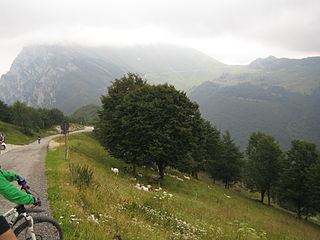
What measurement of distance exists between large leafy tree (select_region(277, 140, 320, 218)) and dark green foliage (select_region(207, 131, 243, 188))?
40.5 ft

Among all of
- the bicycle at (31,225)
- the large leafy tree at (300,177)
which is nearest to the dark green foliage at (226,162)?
the large leafy tree at (300,177)

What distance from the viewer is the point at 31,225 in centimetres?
557

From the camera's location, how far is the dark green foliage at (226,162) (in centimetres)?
4972

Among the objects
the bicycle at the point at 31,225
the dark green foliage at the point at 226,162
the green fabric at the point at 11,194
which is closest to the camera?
the green fabric at the point at 11,194

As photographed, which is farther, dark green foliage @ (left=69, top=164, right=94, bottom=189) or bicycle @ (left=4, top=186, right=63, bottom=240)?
dark green foliage @ (left=69, top=164, right=94, bottom=189)

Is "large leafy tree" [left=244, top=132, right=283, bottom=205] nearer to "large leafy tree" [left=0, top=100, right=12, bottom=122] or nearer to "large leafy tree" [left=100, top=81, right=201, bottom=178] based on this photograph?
"large leafy tree" [left=100, top=81, right=201, bottom=178]

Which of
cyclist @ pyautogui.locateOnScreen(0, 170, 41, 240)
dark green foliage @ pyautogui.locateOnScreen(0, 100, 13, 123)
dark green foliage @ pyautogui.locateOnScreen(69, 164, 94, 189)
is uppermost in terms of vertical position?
cyclist @ pyautogui.locateOnScreen(0, 170, 41, 240)

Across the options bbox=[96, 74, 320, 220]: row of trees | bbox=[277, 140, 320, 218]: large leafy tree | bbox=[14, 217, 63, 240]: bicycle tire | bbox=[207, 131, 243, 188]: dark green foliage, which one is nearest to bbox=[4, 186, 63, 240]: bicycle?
bbox=[14, 217, 63, 240]: bicycle tire

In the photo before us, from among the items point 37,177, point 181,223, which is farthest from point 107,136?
point 181,223

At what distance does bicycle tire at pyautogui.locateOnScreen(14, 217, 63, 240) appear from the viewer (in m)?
5.69

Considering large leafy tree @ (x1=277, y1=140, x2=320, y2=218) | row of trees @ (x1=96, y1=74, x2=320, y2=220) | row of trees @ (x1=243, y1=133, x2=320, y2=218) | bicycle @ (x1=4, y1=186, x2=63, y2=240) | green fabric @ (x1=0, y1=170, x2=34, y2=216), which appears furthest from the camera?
large leafy tree @ (x1=277, y1=140, x2=320, y2=218)

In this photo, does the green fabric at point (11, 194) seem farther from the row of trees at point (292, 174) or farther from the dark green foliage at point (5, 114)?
the dark green foliage at point (5, 114)

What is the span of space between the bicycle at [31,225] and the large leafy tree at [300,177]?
38.9 meters

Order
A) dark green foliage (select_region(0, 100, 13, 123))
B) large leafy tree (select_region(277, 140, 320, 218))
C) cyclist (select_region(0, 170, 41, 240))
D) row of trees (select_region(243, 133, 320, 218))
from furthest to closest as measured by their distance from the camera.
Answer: dark green foliage (select_region(0, 100, 13, 123))
large leafy tree (select_region(277, 140, 320, 218))
row of trees (select_region(243, 133, 320, 218))
cyclist (select_region(0, 170, 41, 240))
